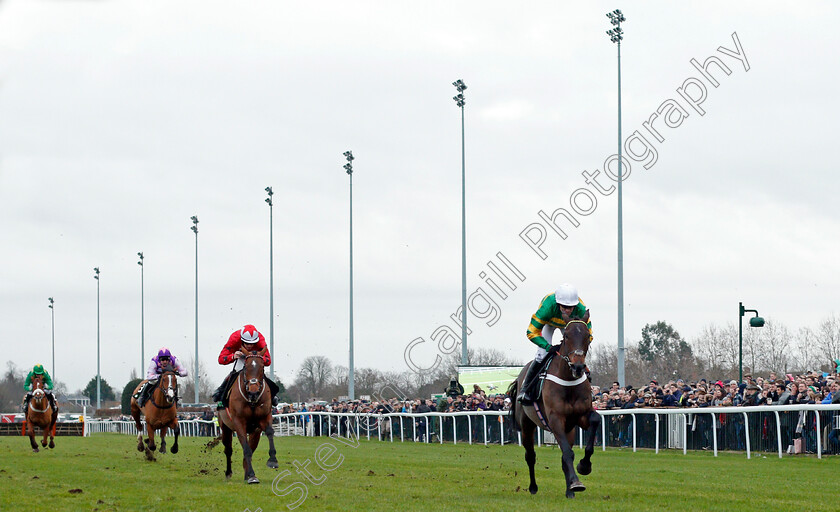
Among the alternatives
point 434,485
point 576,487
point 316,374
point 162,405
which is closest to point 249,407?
point 434,485

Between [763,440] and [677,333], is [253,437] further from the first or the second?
[677,333]

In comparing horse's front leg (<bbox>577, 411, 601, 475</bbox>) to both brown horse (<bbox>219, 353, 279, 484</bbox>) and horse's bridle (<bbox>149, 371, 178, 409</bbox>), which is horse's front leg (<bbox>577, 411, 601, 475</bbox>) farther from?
horse's bridle (<bbox>149, 371, 178, 409</bbox>)

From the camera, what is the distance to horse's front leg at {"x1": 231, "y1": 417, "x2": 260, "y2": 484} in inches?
500

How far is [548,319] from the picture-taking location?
11.3 metres

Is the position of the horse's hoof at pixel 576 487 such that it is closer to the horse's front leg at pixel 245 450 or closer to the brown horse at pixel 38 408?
the horse's front leg at pixel 245 450

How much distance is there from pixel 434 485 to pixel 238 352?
353 centimetres

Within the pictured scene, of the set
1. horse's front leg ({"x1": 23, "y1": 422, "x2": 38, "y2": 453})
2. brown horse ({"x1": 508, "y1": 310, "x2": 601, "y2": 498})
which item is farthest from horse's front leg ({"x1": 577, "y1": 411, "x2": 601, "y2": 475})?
horse's front leg ({"x1": 23, "y1": 422, "x2": 38, "y2": 453})

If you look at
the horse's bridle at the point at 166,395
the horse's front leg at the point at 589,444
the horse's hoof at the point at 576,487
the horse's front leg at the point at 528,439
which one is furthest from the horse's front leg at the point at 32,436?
the horse's hoof at the point at 576,487

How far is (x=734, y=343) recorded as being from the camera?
67875 millimetres

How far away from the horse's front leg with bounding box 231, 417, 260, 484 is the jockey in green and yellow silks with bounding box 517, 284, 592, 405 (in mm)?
3403

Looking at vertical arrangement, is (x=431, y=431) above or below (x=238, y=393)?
below

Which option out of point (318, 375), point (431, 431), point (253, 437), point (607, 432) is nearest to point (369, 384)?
point (318, 375)

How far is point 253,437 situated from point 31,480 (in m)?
2.76

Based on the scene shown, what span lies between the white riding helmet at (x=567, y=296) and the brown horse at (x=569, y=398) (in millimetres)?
179
